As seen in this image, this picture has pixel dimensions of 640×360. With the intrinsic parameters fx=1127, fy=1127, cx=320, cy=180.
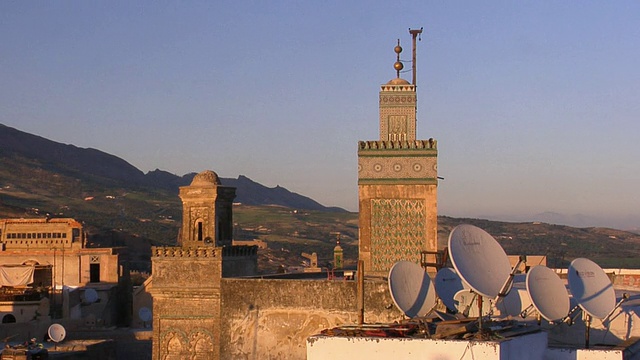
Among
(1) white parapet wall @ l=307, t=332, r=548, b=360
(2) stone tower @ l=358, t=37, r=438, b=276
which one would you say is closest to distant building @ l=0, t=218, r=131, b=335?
(2) stone tower @ l=358, t=37, r=438, b=276

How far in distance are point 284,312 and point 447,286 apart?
11.9ft

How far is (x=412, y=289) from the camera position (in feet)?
65.2

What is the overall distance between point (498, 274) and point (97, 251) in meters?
26.2

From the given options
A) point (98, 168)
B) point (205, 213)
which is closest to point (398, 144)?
point (205, 213)

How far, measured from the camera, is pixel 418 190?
2716 centimetres

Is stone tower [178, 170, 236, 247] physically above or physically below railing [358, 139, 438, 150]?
below

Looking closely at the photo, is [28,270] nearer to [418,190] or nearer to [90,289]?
[90,289]

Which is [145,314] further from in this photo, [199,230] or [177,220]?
[177,220]

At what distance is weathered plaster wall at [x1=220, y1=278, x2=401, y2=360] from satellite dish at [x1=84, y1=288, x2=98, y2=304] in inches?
645

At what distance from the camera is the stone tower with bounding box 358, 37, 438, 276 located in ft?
88.3

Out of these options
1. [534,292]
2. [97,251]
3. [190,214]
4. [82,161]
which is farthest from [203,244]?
[82,161]

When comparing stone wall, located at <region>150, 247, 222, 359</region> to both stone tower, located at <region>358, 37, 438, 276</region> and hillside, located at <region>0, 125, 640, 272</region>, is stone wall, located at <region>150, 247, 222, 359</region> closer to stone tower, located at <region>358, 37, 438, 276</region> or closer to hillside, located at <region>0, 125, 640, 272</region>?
stone tower, located at <region>358, 37, 438, 276</region>

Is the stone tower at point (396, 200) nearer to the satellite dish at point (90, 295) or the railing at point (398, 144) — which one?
the railing at point (398, 144)

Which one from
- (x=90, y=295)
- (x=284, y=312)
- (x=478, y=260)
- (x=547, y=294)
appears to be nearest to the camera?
(x=478, y=260)
